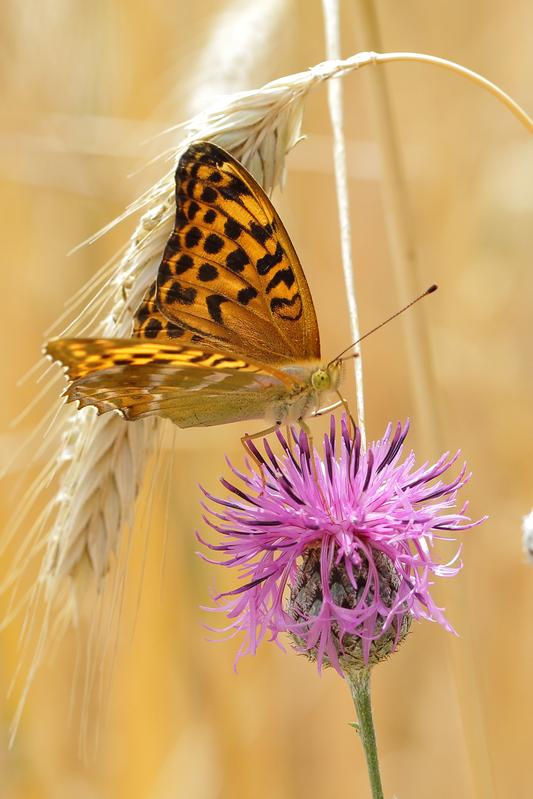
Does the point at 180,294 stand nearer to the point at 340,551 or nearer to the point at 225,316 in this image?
the point at 225,316

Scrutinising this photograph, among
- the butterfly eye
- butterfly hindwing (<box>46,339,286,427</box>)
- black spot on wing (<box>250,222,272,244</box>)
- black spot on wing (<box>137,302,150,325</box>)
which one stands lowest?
butterfly hindwing (<box>46,339,286,427</box>)

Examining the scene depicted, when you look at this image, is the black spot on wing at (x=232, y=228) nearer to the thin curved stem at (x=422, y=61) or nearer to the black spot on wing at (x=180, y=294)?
the black spot on wing at (x=180, y=294)

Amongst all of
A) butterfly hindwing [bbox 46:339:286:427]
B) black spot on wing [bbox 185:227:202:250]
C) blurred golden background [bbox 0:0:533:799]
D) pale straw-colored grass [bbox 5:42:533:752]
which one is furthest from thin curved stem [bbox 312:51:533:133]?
blurred golden background [bbox 0:0:533:799]

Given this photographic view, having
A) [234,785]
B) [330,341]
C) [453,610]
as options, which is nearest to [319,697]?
[234,785]

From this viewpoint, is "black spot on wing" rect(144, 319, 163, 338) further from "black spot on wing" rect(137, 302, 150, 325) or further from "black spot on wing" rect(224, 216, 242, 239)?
"black spot on wing" rect(224, 216, 242, 239)

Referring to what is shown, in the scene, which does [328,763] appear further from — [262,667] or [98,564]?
[98,564]

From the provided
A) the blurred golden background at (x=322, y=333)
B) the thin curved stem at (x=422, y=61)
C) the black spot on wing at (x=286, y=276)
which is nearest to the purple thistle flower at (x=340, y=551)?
the black spot on wing at (x=286, y=276)
